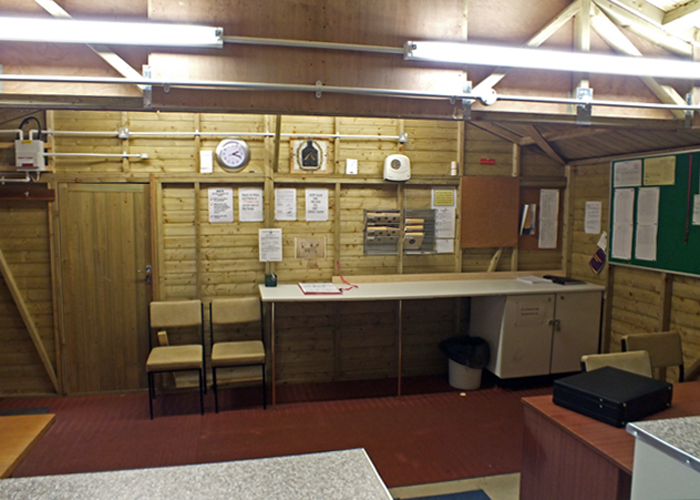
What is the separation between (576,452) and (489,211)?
3305 millimetres

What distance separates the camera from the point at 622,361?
113 inches

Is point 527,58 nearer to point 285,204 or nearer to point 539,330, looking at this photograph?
point 285,204

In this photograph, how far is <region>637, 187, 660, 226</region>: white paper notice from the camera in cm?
425

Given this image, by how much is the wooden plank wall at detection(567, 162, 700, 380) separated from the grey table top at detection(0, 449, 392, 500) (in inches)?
158

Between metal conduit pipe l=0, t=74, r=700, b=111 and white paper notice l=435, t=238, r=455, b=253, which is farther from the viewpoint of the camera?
white paper notice l=435, t=238, r=455, b=253

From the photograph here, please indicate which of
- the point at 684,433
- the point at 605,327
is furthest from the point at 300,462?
the point at 605,327

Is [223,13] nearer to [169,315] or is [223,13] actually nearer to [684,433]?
[684,433]

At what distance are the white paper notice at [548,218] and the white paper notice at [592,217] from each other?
0.34 m

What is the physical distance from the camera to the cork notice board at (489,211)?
510 cm

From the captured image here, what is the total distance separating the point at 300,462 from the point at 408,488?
225 centimetres

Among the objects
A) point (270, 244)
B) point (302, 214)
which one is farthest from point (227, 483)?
point (302, 214)

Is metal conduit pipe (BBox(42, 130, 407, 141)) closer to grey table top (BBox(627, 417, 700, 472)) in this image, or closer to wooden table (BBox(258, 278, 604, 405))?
wooden table (BBox(258, 278, 604, 405))

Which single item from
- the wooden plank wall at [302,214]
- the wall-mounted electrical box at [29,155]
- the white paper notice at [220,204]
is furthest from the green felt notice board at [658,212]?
the wall-mounted electrical box at [29,155]

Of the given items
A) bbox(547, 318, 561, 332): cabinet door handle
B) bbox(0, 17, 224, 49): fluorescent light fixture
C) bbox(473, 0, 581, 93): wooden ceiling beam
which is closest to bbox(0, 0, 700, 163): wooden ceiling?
bbox(473, 0, 581, 93): wooden ceiling beam
